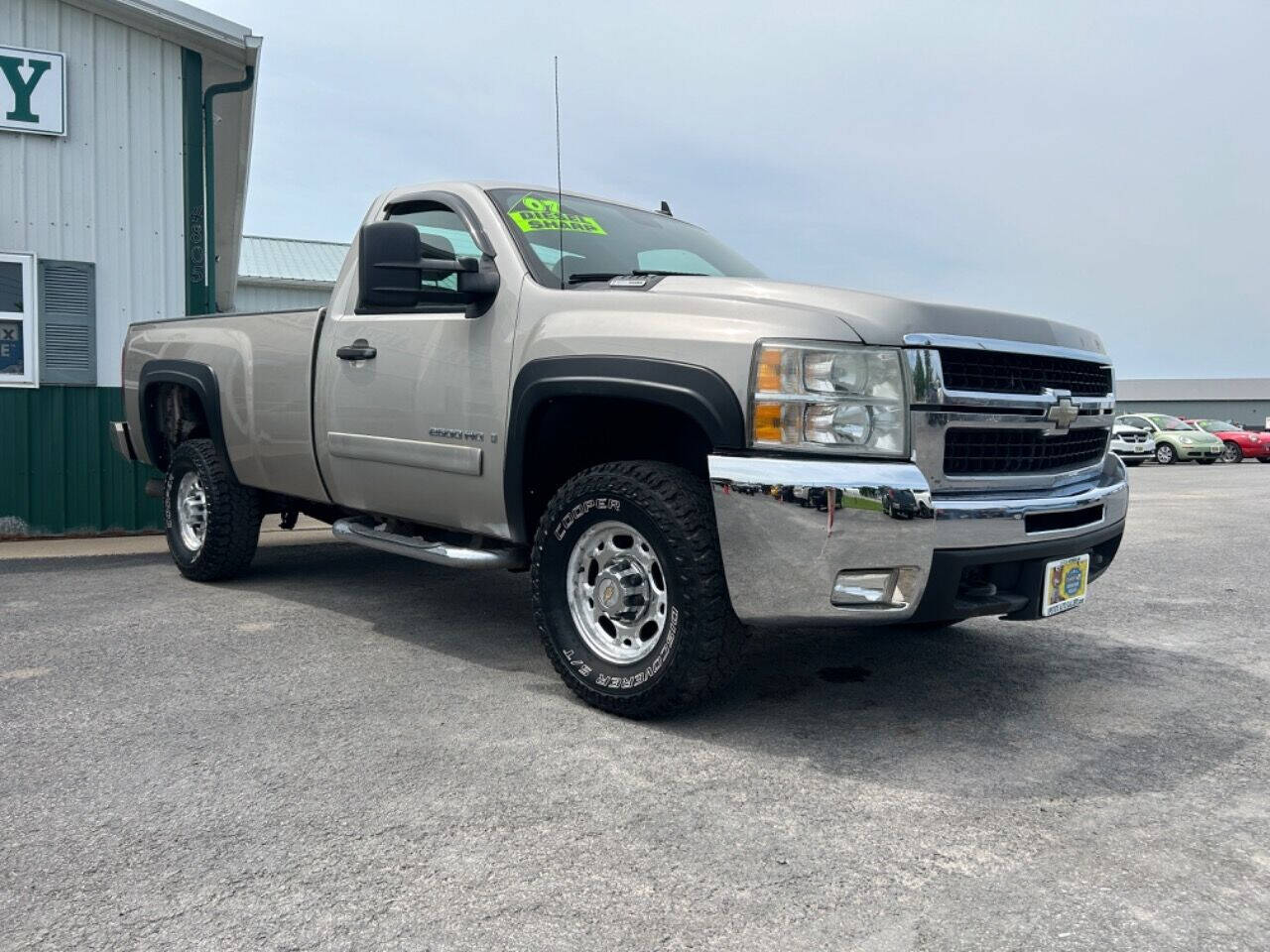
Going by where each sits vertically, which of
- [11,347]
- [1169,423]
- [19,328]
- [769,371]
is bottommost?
[1169,423]

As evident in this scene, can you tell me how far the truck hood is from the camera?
317 cm

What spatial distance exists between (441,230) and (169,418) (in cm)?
305

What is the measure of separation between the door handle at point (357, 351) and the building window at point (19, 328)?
4.99 metres

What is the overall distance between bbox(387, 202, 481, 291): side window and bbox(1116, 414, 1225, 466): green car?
90.0 ft

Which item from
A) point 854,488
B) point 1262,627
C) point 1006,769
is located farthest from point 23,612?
point 1262,627

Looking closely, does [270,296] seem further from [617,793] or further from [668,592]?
[617,793]

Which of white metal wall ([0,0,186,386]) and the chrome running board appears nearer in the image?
the chrome running board

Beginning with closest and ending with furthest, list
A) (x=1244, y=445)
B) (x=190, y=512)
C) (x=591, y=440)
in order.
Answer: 1. (x=591, y=440)
2. (x=190, y=512)
3. (x=1244, y=445)

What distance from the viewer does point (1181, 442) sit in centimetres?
2842

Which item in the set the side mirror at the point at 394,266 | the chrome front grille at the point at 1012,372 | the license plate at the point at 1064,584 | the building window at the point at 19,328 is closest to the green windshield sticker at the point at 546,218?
the side mirror at the point at 394,266

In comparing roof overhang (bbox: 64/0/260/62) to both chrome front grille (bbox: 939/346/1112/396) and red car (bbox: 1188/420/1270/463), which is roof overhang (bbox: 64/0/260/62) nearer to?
chrome front grille (bbox: 939/346/1112/396)

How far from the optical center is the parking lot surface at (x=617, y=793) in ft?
7.30

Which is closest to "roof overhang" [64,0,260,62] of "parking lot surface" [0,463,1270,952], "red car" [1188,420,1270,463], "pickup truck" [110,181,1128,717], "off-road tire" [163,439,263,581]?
"off-road tire" [163,439,263,581]

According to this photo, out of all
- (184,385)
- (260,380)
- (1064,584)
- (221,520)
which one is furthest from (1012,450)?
(184,385)
